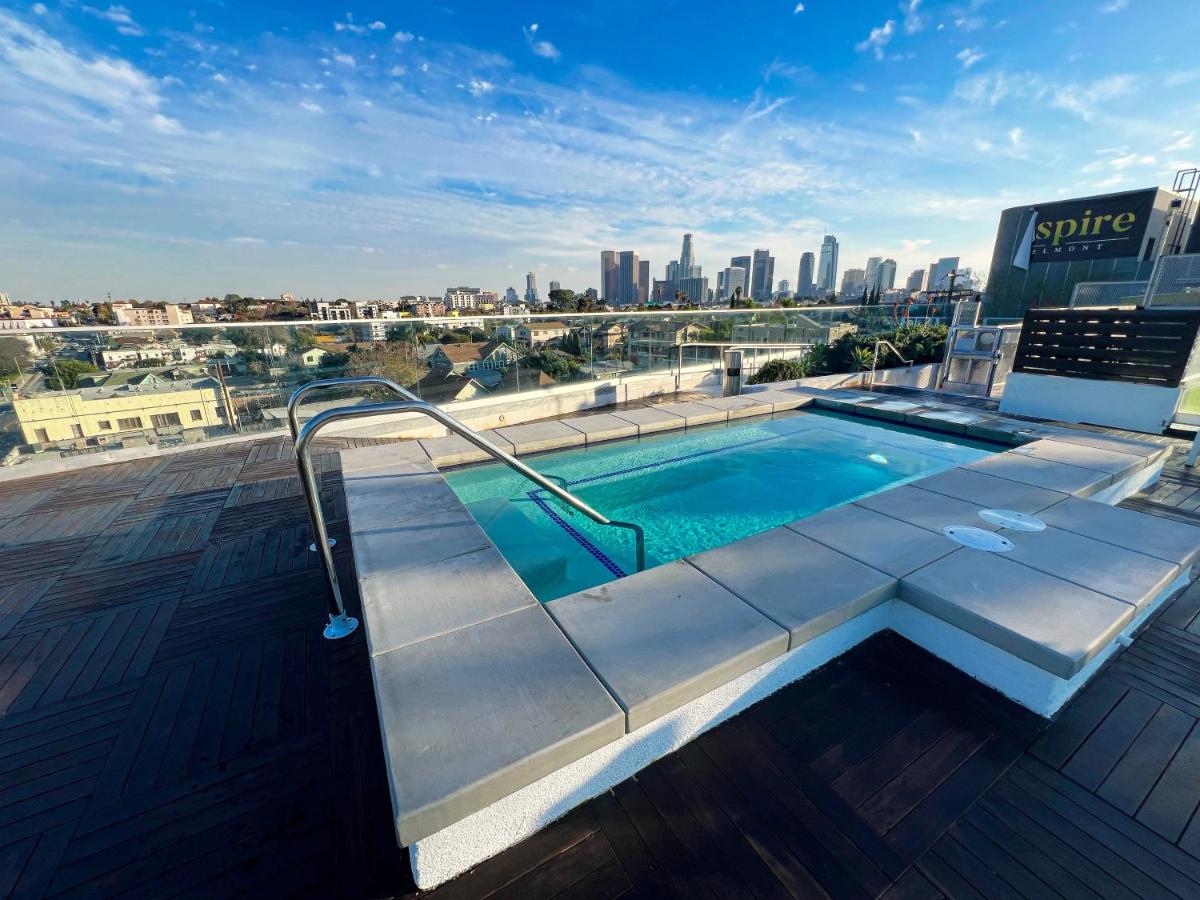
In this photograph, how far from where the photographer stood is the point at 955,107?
9.27 m

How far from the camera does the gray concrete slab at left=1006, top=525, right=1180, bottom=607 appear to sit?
7.48 ft

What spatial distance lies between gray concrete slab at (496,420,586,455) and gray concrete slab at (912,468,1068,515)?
3452mm

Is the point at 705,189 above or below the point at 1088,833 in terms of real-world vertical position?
above

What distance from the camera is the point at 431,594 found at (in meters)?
2.32

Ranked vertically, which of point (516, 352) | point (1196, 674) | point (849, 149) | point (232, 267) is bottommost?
point (1196, 674)

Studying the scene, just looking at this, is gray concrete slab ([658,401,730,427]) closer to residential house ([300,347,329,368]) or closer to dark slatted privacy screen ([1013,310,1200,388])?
dark slatted privacy screen ([1013,310,1200,388])

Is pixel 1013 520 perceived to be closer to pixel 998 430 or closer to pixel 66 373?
pixel 998 430

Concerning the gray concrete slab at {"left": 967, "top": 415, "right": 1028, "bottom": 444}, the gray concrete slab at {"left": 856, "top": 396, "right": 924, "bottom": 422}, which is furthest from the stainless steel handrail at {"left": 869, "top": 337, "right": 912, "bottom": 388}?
the gray concrete slab at {"left": 967, "top": 415, "right": 1028, "bottom": 444}

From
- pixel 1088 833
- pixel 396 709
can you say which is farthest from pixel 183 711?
pixel 1088 833

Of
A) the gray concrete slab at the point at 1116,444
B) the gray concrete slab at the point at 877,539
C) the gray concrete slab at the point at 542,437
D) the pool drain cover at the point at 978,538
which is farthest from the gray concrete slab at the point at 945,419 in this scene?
the gray concrete slab at the point at 542,437

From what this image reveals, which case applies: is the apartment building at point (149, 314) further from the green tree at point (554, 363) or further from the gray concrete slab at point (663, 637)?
the gray concrete slab at point (663, 637)

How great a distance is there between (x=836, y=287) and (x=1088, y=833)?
93.5 metres

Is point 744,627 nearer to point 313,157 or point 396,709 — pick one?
point 396,709

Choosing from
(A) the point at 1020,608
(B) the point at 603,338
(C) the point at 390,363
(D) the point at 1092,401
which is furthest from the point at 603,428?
(D) the point at 1092,401
